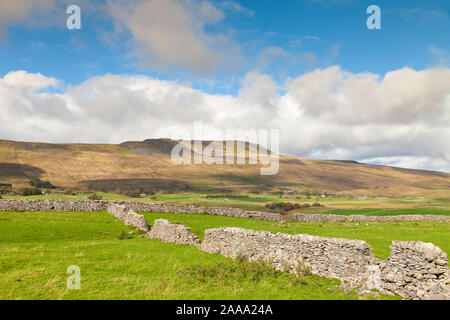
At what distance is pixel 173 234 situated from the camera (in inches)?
904

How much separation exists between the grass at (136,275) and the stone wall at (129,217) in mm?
6311

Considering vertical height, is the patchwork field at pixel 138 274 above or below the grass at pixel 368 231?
above

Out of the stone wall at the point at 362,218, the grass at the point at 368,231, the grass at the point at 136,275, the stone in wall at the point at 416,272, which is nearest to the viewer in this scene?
the stone in wall at the point at 416,272

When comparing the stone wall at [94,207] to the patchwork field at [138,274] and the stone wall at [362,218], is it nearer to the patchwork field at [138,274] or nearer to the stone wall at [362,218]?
the stone wall at [362,218]

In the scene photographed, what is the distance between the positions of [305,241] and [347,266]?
88.7 inches

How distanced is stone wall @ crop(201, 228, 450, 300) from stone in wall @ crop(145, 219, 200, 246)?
4.87 m

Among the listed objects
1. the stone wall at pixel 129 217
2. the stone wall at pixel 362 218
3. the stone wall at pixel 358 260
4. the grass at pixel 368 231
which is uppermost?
the stone wall at pixel 358 260

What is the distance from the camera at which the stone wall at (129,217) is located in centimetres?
2792

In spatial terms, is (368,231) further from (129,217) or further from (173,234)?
(129,217)

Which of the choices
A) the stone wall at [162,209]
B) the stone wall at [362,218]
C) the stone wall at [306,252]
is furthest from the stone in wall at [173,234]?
the stone wall at [362,218]

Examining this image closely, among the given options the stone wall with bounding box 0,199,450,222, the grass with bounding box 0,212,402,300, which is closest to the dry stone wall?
the grass with bounding box 0,212,402,300

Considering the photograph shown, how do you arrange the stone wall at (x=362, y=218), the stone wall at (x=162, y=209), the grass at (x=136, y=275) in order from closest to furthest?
the grass at (x=136, y=275) → the stone wall at (x=162, y=209) → the stone wall at (x=362, y=218)
